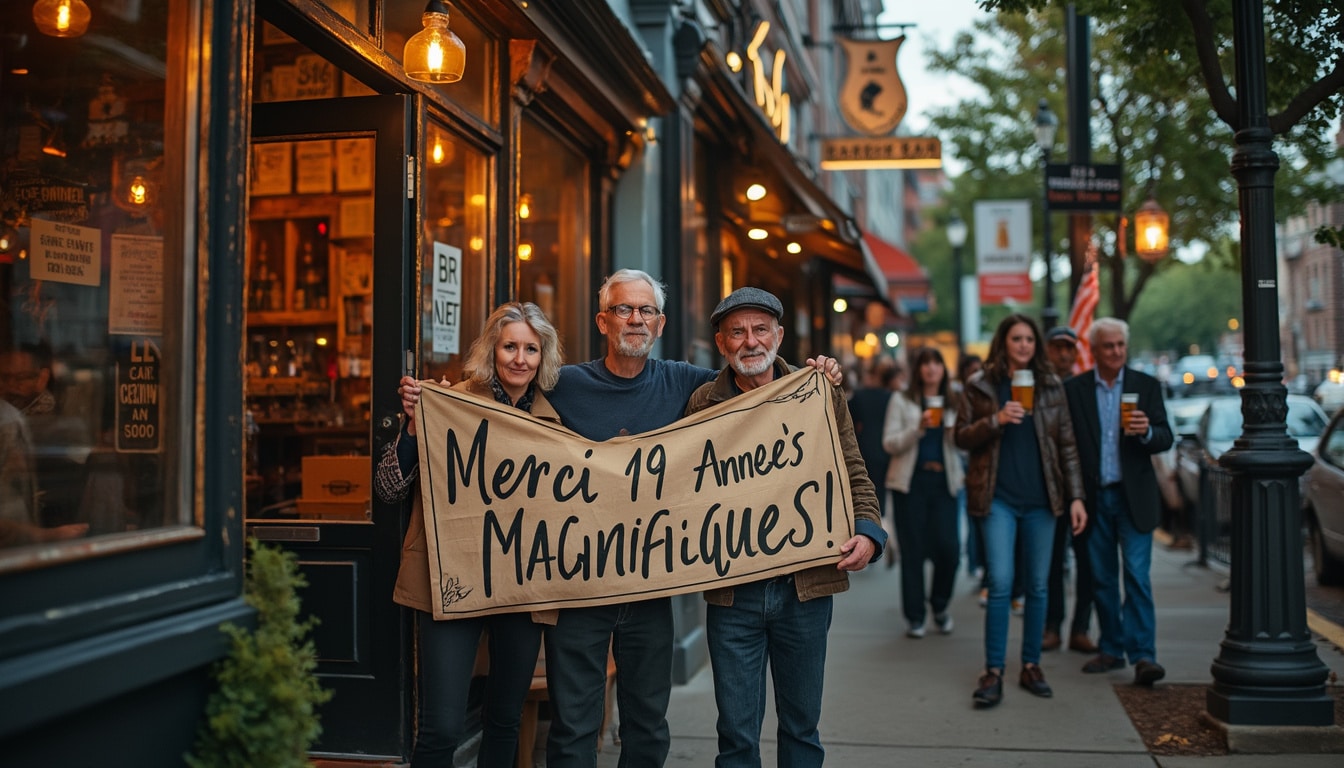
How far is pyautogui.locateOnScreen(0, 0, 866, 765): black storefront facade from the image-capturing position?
2.97 metres

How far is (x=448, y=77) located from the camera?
4875mm

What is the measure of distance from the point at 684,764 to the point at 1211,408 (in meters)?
11.7

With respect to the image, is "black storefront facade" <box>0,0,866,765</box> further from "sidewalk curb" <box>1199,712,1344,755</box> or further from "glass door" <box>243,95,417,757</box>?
"sidewalk curb" <box>1199,712,1344,755</box>

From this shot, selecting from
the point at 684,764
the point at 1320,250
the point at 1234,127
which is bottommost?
the point at 684,764

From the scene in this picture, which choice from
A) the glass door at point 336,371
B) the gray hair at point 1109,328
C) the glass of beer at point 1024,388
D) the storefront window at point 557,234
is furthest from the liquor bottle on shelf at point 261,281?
the gray hair at point 1109,328

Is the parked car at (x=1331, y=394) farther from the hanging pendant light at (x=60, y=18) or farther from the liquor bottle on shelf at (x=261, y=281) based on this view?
the hanging pendant light at (x=60, y=18)

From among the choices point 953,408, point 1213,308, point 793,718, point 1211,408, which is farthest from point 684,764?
point 1213,308

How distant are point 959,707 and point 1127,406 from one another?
1.99 m

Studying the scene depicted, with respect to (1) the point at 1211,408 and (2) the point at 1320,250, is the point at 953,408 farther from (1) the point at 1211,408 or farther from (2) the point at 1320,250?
(2) the point at 1320,250

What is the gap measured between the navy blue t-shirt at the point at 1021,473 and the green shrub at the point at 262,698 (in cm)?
455

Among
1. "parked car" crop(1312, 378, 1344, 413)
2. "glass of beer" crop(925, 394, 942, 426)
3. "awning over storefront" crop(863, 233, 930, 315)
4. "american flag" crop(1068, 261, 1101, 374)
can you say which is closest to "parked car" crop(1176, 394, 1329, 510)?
"american flag" crop(1068, 261, 1101, 374)

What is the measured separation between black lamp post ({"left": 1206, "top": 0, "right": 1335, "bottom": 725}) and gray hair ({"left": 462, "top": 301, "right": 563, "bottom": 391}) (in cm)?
357

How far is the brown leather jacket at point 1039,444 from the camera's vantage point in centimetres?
679

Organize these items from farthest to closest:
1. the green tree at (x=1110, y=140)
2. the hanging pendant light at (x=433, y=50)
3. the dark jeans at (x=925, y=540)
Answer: the green tree at (x=1110, y=140), the dark jeans at (x=925, y=540), the hanging pendant light at (x=433, y=50)
